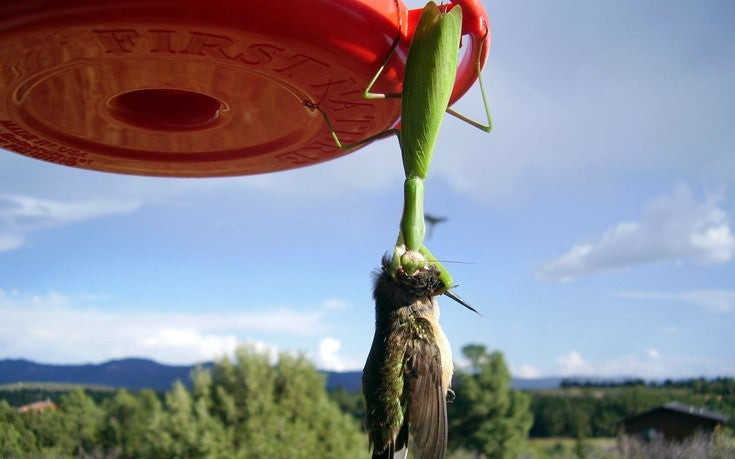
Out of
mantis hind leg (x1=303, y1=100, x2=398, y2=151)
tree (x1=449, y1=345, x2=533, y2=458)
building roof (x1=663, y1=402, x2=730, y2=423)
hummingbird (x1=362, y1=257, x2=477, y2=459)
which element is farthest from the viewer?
tree (x1=449, y1=345, x2=533, y2=458)

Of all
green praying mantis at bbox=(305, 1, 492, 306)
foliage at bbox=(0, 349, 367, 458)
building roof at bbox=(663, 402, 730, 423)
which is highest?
green praying mantis at bbox=(305, 1, 492, 306)

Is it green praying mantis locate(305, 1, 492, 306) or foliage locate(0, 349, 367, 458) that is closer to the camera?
green praying mantis locate(305, 1, 492, 306)

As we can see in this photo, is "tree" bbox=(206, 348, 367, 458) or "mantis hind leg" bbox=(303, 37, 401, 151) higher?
"mantis hind leg" bbox=(303, 37, 401, 151)

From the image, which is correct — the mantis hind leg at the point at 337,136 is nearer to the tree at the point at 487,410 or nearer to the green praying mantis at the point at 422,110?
the green praying mantis at the point at 422,110

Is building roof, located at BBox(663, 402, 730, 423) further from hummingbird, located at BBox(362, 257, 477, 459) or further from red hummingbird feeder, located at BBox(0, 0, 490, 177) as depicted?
red hummingbird feeder, located at BBox(0, 0, 490, 177)

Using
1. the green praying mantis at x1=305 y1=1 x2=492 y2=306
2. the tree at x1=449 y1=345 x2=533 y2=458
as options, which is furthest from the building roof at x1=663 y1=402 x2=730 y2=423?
the tree at x1=449 y1=345 x2=533 y2=458

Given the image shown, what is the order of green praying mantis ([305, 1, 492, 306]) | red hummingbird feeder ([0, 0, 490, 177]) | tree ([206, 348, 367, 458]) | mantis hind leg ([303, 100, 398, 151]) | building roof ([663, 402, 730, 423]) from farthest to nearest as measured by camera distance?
tree ([206, 348, 367, 458]) → building roof ([663, 402, 730, 423]) → mantis hind leg ([303, 100, 398, 151]) → green praying mantis ([305, 1, 492, 306]) → red hummingbird feeder ([0, 0, 490, 177])
